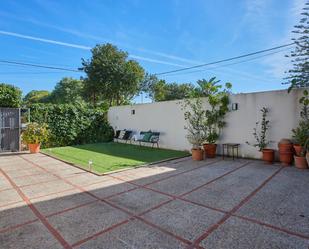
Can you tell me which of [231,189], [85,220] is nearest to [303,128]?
[231,189]

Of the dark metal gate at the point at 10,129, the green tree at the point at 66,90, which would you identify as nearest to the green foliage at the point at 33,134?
the dark metal gate at the point at 10,129

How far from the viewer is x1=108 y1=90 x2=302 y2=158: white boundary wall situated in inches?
248

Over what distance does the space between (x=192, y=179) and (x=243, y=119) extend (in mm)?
3585

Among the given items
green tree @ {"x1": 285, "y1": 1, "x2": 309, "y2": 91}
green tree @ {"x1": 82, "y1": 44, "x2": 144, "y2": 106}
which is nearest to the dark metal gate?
green tree @ {"x1": 82, "y1": 44, "x2": 144, "y2": 106}

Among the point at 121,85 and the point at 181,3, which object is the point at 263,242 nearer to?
the point at 181,3

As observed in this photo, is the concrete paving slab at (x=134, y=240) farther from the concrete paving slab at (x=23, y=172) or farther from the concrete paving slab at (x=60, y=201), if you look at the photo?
the concrete paving slab at (x=23, y=172)

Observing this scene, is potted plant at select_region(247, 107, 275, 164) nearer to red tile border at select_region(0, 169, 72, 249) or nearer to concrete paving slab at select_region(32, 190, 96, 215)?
concrete paving slab at select_region(32, 190, 96, 215)

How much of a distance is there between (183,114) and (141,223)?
21.6 ft

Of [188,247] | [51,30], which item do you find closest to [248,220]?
[188,247]

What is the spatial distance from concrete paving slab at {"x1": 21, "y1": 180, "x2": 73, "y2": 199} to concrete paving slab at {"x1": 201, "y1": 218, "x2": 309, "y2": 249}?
3.20 metres

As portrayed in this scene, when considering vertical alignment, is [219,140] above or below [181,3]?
below

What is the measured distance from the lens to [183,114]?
8.98m

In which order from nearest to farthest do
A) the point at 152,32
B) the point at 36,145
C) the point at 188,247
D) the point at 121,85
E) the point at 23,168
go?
1. the point at 188,247
2. the point at 23,168
3. the point at 36,145
4. the point at 152,32
5. the point at 121,85

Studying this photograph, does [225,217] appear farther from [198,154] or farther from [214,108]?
[214,108]
